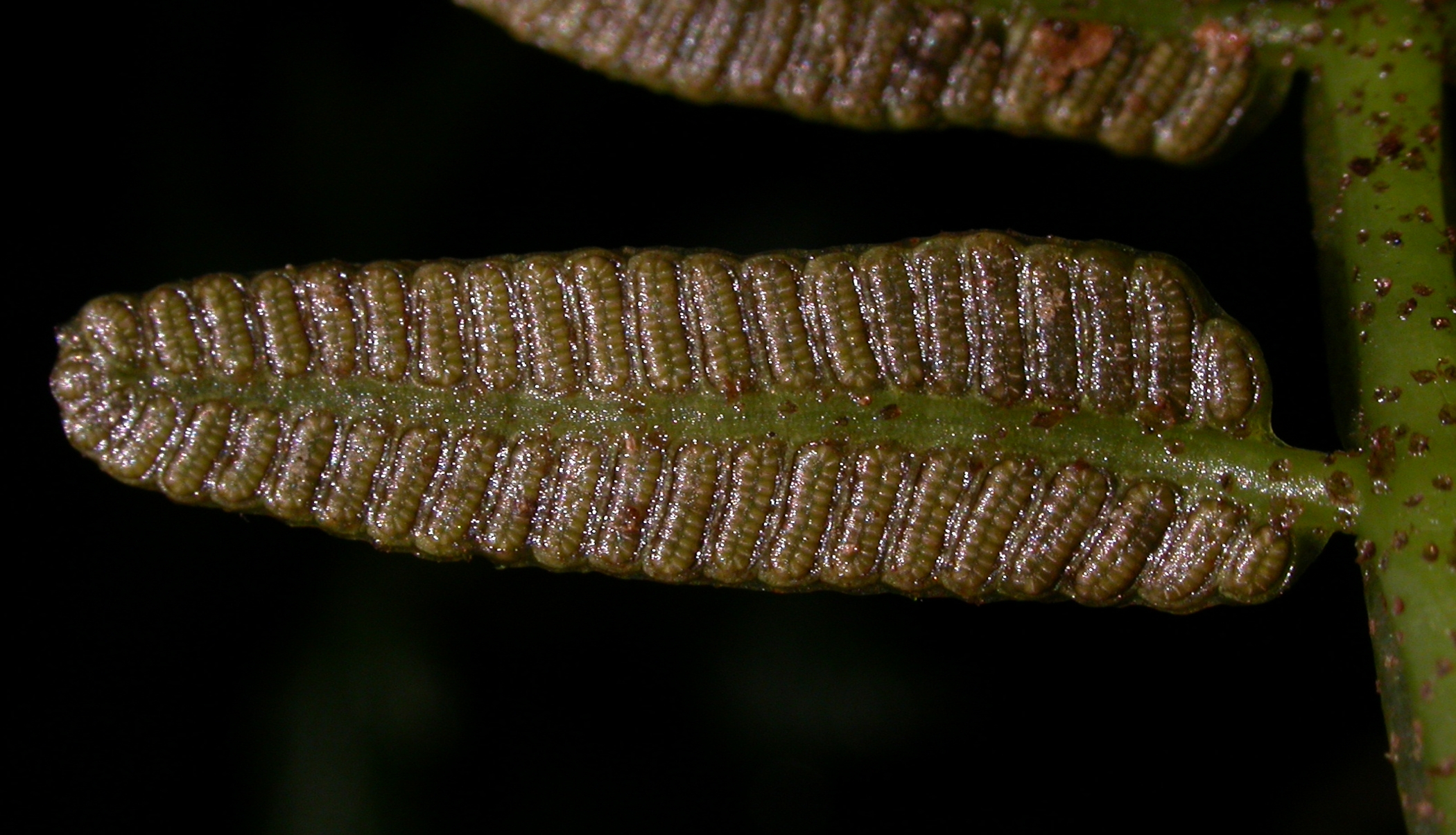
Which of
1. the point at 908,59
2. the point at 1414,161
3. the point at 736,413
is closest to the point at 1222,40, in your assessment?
the point at 1414,161

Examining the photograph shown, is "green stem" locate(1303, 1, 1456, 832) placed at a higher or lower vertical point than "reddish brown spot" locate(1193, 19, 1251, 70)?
lower

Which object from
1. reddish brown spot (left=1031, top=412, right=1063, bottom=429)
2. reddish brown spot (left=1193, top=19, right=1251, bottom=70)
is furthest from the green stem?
reddish brown spot (left=1031, top=412, right=1063, bottom=429)

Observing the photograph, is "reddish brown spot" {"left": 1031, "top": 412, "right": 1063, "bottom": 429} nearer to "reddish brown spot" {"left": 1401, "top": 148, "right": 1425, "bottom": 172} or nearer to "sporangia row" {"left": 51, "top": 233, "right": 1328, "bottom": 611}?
"sporangia row" {"left": 51, "top": 233, "right": 1328, "bottom": 611}

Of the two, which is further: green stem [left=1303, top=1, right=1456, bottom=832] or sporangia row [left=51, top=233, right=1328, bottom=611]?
sporangia row [left=51, top=233, right=1328, bottom=611]

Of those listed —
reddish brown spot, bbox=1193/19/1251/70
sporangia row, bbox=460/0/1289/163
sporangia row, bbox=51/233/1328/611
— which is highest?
reddish brown spot, bbox=1193/19/1251/70

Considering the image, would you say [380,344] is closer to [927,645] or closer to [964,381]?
[964,381]

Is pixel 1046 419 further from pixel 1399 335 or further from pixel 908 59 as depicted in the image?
pixel 908 59
